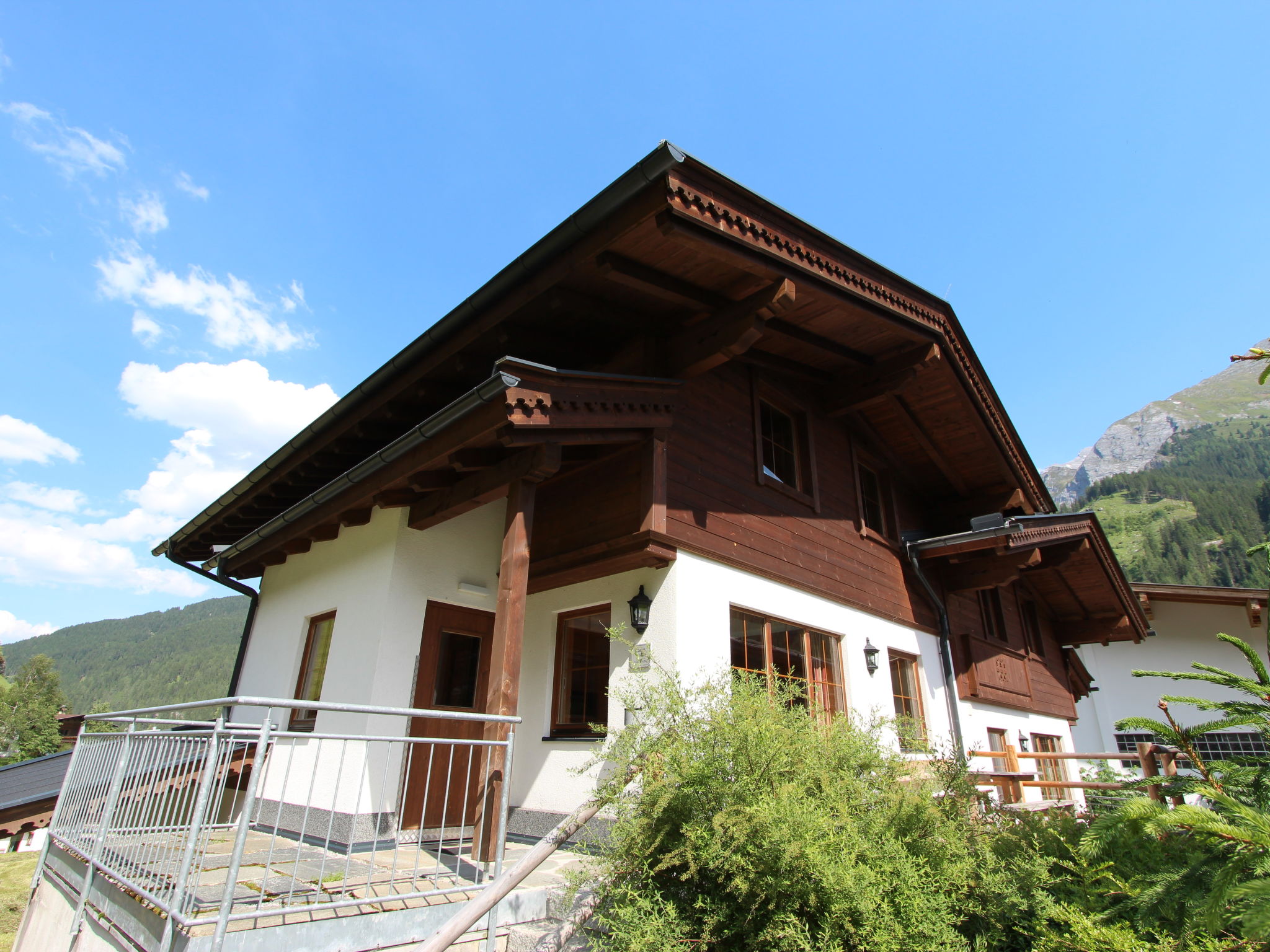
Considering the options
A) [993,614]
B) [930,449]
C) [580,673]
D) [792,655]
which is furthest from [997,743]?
[580,673]

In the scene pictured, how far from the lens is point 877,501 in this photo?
948 centimetres

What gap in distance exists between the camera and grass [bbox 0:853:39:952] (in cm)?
731

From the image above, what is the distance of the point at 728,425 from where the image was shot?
692 cm

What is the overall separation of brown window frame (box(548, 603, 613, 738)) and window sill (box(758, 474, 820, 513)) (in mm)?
2179

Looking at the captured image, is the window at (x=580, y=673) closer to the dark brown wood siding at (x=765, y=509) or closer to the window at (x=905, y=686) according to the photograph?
the dark brown wood siding at (x=765, y=509)

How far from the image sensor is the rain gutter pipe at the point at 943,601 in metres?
8.80

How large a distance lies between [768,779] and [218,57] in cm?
958

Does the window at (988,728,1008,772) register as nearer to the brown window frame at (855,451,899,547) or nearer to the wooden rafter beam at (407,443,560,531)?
the brown window frame at (855,451,899,547)

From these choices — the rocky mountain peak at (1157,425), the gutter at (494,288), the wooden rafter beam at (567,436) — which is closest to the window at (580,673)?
the wooden rafter beam at (567,436)

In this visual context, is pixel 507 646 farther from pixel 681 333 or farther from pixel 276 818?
pixel 681 333

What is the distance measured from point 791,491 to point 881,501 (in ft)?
9.12

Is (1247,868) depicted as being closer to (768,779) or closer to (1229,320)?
(768,779)

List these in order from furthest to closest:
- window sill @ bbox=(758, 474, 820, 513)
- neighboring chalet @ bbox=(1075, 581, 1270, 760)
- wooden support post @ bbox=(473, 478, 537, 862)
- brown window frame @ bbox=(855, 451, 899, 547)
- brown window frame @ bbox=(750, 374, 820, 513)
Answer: neighboring chalet @ bbox=(1075, 581, 1270, 760) < brown window frame @ bbox=(855, 451, 899, 547) < brown window frame @ bbox=(750, 374, 820, 513) < window sill @ bbox=(758, 474, 820, 513) < wooden support post @ bbox=(473, 478, 537, 862)

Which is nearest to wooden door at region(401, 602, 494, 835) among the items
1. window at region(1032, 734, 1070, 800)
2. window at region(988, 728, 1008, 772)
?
window at region(988, 728, 1008, 772)
